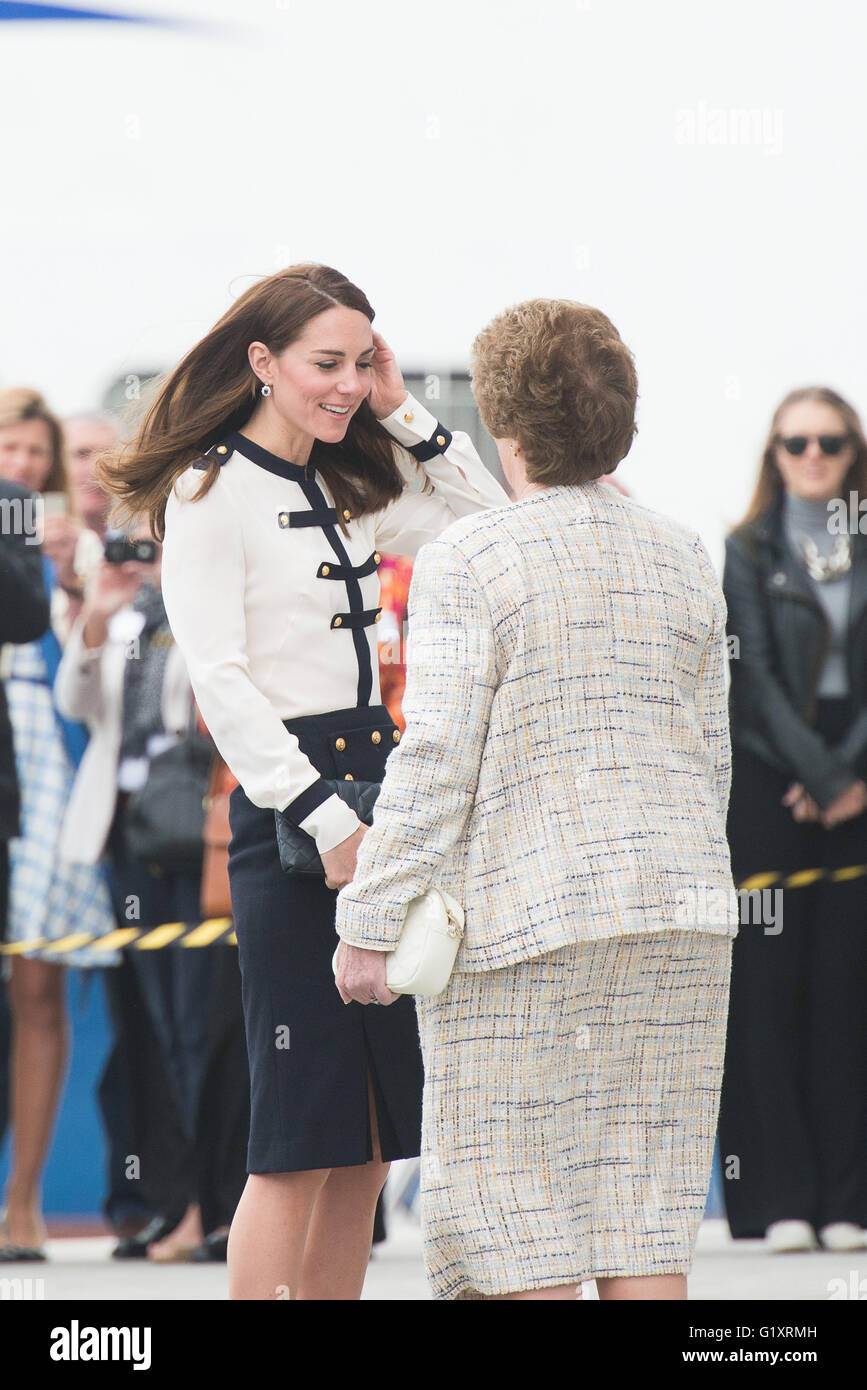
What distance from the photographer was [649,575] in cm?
→ 240

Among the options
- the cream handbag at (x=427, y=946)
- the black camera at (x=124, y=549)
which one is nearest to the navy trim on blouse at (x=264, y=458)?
the cream handbag at (x=427, y=946)

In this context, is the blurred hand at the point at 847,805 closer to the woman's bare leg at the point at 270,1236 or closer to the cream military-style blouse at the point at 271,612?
the cream military-style blouse at the point at 271,612

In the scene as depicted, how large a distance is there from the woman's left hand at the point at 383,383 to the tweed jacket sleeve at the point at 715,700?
71cm

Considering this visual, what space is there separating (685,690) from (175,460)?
3.04ft

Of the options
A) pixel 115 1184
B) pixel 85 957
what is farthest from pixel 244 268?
pixel 115 1184

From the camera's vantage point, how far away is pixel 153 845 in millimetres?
4523

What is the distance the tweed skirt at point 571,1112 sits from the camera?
2355 mm

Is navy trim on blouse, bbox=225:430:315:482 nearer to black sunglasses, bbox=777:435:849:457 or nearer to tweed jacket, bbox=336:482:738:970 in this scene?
tweed jacket, bbox=336:482:738:970

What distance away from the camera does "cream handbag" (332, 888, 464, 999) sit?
231 centimetres

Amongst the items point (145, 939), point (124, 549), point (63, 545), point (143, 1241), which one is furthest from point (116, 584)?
point (143, 1241)

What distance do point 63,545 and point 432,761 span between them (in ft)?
8.98

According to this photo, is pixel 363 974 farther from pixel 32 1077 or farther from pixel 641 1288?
pixel 32 1077

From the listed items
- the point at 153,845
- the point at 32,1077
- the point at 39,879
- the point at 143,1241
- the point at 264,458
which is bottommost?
the point at 143,1241

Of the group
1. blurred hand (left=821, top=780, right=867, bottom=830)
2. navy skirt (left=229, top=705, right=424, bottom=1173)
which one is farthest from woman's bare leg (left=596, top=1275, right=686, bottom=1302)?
blurred hand (left=821, top=780, right=867, bottom=830)
